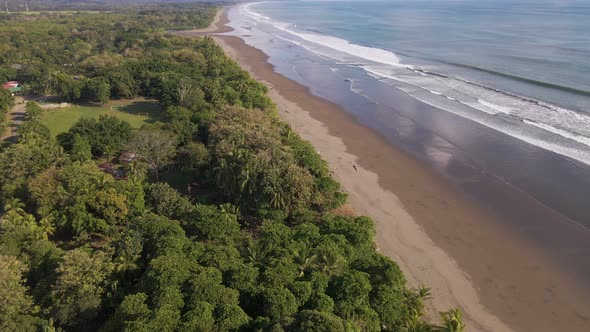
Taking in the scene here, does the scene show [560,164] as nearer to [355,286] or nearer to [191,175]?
[355,286]

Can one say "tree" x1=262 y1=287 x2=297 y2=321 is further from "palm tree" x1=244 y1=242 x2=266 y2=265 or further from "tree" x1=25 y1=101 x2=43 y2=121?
"tree" x1=25 y1=101 x2=43 y2=121

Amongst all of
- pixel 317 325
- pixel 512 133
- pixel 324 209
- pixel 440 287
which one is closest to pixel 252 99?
→ pixel 324 209

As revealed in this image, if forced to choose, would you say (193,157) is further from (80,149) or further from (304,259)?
(304,259)

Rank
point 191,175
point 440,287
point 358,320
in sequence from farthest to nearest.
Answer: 1. point 191,175
2. point 440,287
3. point 358,320

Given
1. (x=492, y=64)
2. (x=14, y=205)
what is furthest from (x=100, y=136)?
(x=492, y=64)

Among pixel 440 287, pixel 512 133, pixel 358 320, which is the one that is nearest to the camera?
pixel 358 320

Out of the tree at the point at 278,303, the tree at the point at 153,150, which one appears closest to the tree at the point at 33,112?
the tree at the point at 153,150

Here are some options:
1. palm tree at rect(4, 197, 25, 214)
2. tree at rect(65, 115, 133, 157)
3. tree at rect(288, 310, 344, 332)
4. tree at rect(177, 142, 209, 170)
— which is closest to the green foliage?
tree at rect(65, 115, 133, 157)

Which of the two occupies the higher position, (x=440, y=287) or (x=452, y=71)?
(x=452, y=71)
